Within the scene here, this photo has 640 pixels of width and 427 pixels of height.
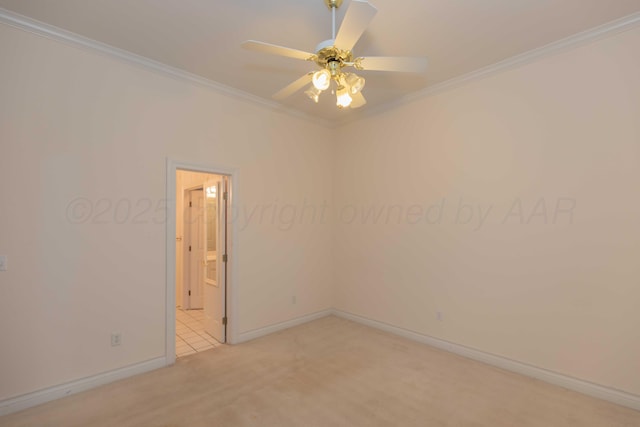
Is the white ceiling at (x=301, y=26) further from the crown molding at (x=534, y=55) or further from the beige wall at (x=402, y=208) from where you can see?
the beige wall at (x=402, y=208)

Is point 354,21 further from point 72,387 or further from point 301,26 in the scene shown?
point 72,387

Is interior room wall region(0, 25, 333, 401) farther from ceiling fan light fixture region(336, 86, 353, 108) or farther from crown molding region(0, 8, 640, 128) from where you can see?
ceiling fan light fixture region(336, 86, 353, 108)

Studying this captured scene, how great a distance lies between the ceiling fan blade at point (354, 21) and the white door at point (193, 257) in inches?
167

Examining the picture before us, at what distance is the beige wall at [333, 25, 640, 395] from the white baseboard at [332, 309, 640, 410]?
0.19 feet

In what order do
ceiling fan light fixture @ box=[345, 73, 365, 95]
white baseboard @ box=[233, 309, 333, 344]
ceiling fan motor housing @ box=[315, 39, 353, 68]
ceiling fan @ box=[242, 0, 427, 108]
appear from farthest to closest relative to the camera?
white baseboard @ box=[233, 309, 333, 344] → ceiling fan light fixture @ box=[345, 73, 365, 95] → ceiling fan motor housing @ box=[315, 39, 353, 68] → ceiling fan @ box=[242, 0, 427, 108]

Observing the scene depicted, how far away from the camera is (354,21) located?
1.64m

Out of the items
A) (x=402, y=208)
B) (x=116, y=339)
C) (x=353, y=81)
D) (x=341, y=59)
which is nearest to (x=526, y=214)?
(x=402, y=208)

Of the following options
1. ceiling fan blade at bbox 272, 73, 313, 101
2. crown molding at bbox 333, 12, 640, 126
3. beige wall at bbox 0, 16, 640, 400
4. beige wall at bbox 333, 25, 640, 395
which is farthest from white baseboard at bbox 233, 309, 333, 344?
crown molding at bbox 333, 12, 640, 126

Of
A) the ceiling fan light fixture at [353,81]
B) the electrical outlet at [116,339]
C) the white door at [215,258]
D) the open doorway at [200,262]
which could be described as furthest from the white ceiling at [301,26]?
the electrical outlet at [116,339]

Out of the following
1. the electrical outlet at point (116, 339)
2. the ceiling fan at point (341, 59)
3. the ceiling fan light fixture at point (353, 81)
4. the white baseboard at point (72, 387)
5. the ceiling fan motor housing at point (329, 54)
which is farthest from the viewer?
the electrical outlet at point (116, 339)

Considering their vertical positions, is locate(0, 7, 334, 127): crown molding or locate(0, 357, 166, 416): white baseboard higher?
locate(0, 7, 334, 127): crown molding

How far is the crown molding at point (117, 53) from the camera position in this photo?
96.0 inches

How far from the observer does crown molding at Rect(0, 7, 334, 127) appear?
2.44 m

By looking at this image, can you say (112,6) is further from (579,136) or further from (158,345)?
(579,136)
